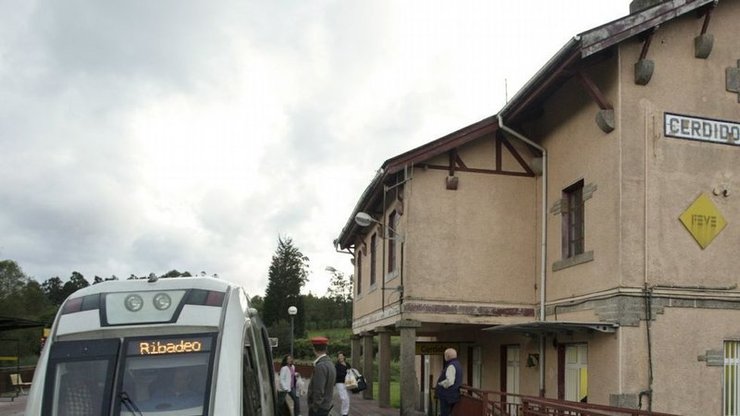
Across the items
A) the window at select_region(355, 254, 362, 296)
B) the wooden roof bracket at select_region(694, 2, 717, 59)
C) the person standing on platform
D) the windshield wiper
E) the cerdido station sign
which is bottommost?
the person standing on platform

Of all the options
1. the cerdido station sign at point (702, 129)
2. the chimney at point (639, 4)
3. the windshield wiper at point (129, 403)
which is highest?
the chimney at point (639, 4)

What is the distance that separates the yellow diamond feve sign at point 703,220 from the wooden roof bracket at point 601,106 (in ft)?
6.14

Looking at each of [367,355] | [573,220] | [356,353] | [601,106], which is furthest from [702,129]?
[356,353]

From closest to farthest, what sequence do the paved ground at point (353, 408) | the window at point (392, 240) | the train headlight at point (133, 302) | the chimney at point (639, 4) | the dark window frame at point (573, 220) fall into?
1. the train headlight at point (133, 302)
2. the dark window frame at point (573, 220)
3. the chimney at point (639, 4)
4. the window at point (392, 240)
5. the paved ground at point (353, 408)

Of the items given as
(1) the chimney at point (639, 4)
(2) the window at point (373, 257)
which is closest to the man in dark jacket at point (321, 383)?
(1) the chimney at point (639, 4)

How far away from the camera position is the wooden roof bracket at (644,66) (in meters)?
12.3

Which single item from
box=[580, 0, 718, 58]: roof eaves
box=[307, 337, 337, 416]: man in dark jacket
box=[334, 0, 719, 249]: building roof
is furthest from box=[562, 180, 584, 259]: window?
box=[307, 337, 337, 416]: man in dark jacket

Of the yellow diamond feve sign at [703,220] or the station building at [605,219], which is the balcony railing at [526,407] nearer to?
the station building at [605,219]

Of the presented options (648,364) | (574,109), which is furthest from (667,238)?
(574,109)

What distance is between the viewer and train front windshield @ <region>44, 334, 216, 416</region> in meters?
5.93

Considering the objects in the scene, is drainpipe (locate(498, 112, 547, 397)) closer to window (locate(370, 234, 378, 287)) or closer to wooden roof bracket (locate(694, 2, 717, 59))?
wooden roof bracket (locate(694, 2, 717, 59))

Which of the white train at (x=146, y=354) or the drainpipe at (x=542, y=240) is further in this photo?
the drainpipe at (x=542, y=240)

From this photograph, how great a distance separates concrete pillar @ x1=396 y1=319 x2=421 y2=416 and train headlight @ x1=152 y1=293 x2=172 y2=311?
963 cm

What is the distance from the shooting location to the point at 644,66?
1235 centimetres
